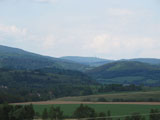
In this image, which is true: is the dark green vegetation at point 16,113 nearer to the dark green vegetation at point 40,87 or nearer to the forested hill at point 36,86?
the dark green vegetation at point 40,87

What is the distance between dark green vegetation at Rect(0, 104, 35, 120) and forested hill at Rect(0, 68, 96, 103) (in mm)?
50327

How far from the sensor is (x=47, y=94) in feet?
423

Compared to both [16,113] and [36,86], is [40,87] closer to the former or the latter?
[36,86]

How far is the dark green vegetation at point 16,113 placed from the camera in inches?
1954

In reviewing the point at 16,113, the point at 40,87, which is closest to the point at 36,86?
the point at 40,87

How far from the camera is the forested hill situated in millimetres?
120438

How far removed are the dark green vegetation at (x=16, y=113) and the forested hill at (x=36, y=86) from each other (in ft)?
165

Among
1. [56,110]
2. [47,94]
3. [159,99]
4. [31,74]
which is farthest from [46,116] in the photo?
[31,74]

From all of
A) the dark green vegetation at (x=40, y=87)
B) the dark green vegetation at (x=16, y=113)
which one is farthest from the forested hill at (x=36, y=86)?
the dark green vegetation at (x=16, y=113)

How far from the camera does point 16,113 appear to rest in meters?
49.9

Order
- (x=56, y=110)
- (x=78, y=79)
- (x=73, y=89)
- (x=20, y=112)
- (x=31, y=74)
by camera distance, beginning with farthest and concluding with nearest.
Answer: (x=78, y=79)
(x=31, y=74)
(x=73, y=89)
(x=56, y=110)
(x=20, y=112)

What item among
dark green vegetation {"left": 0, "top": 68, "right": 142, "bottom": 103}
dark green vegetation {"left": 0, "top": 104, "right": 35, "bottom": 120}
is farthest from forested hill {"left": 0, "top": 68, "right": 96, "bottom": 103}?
dark green vegetation {"left": 0, "top": 104, "right": 35, "bottom": 120}

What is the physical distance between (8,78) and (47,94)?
1359 inches

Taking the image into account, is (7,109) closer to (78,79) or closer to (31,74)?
(31,74)
